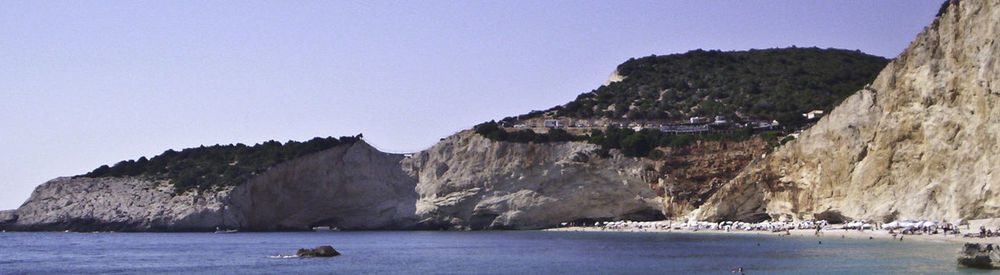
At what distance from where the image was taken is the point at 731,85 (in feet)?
310

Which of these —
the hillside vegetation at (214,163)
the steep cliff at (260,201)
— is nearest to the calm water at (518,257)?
the steep cliff at (260,201)

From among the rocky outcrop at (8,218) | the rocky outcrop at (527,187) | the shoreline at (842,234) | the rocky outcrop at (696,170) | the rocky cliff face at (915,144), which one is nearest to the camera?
the shoreline at (842,234)

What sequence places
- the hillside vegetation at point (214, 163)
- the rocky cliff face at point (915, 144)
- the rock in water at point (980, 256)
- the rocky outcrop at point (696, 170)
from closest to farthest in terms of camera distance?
the rock in water at point (980, 256)
the rocky cliff face at point (915, 144)
the rocky outcrop at point (696, 170)
the hillside vegetation at point (214, 163)

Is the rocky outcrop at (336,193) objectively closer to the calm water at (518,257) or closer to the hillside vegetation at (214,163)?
the hillside vegetation at (214,163)

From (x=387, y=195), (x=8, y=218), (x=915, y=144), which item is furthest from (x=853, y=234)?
(x=8, y=218)

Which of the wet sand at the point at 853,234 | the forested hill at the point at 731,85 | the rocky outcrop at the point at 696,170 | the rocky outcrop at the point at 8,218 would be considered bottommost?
the wet sand at the point at 853,234

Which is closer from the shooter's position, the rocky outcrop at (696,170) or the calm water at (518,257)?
the calm water at (518,257)

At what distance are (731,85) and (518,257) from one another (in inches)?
2244

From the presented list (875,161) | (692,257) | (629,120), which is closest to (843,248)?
(692,257)

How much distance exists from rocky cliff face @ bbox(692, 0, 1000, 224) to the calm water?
414cm

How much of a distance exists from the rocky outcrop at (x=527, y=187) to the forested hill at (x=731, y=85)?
1561 cm

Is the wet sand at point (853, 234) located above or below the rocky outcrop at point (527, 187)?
below

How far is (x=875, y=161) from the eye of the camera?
52.8m

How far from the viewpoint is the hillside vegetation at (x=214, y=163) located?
252 feet
